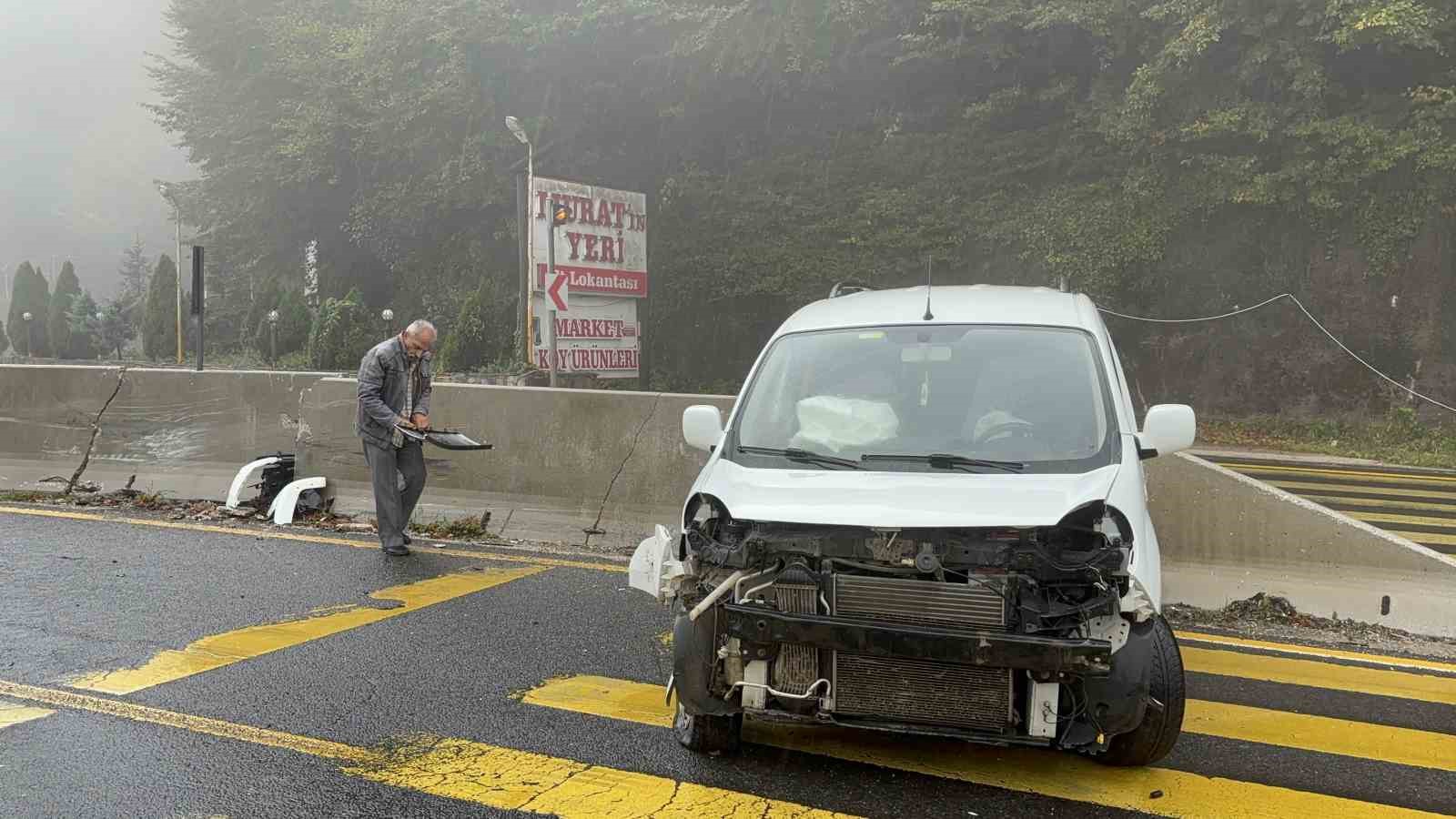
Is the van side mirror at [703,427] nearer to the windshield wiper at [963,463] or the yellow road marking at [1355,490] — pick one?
the windshield wiper at [963,463]

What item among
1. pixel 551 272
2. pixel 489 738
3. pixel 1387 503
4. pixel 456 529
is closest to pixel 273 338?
pixel 551 272

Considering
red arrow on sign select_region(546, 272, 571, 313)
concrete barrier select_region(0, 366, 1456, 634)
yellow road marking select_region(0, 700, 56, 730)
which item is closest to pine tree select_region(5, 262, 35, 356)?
red arrow on sign select_region(546, 272, 571, 313)

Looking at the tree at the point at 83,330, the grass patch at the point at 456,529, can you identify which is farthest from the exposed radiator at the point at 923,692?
→ the tree at the point at 83,330

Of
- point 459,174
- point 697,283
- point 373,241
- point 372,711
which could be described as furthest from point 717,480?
point 373,241

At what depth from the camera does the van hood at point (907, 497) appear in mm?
3402

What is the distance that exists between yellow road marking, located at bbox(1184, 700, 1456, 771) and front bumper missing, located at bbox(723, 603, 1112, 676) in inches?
61.3

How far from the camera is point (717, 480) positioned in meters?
3.99

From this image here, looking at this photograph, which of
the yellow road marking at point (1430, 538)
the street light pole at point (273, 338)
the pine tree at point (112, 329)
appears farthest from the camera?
the pine tree at point (112, 329)

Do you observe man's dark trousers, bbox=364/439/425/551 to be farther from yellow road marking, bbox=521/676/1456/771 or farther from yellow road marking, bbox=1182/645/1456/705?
yellow road marking, bbox=1182/645/1456/705

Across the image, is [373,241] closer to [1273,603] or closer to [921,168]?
[921,168]

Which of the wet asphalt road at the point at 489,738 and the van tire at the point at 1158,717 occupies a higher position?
the van tire at the point at 1158,717

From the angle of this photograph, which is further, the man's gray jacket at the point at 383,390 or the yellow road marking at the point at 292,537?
the man's gray jacket at the point at 383,390

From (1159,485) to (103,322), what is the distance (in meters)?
70.7

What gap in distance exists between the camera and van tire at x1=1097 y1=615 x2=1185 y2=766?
12.1ft
